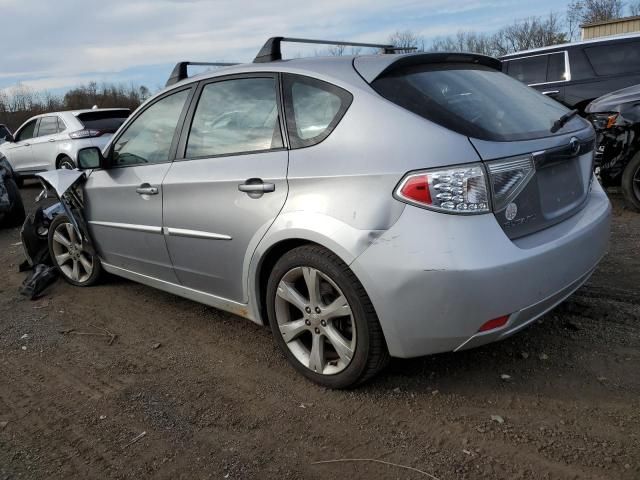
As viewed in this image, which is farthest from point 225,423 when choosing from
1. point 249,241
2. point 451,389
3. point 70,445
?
point 451,389

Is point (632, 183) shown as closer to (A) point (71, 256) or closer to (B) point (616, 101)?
(B) point (616, 101)

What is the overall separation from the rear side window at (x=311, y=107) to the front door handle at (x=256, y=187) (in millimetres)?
250

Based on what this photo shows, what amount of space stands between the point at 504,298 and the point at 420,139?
78 centimetres

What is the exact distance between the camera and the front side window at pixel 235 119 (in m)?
3.14

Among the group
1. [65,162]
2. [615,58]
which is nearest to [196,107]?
[615,58]

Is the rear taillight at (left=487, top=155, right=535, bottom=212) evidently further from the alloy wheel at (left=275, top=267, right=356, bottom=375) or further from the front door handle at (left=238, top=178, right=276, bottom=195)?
the front door handle at (left=238, top=178, right=276, bottom=195)

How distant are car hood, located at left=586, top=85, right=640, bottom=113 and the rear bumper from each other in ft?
13.3

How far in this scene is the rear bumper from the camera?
2.38 meters

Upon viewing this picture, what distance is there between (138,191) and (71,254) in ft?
5.04

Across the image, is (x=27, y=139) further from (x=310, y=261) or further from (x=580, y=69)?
(x=310, y=261)

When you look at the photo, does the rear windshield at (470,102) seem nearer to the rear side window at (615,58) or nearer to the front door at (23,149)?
the rear side window at (615,58)

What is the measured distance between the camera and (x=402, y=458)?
7.96 feet

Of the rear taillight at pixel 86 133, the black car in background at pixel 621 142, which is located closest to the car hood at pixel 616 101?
the black car in background at pixel 621 142

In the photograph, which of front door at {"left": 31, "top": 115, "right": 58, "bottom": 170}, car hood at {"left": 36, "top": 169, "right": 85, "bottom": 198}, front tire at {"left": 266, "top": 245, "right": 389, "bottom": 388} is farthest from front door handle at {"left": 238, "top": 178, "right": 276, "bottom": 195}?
front door at {"left": 31, "top": 115, "right": 58, "bottom": 170}
